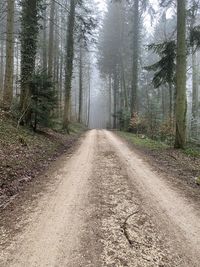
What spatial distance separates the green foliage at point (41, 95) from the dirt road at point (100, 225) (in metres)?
6.32

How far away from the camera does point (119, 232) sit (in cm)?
377

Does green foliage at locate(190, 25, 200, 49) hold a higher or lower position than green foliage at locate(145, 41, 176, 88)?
higher

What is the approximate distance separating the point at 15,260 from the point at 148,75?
37.3m

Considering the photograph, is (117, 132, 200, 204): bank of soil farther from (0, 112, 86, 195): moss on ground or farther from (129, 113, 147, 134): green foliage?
(129, 113, 147, 134): green foliage

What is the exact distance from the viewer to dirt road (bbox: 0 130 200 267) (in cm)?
318

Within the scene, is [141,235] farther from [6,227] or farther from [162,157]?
[162,157]

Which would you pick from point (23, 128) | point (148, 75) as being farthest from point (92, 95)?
point (23, 128)

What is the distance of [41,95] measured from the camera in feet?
41.3

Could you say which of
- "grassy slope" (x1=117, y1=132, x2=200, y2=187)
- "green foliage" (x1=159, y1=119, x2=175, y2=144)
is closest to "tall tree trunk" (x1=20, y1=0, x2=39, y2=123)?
"grassy slope" (x1=117, y1=132, x2=200, y2=187)

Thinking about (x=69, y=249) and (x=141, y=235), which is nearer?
(x=69, y=249)

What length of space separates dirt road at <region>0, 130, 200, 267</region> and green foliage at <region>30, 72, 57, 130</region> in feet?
20.7

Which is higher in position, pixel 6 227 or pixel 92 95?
pixel 92 95

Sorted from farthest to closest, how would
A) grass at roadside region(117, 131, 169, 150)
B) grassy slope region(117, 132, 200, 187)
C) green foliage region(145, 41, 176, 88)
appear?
green foliage region(145, 41, 176, 88), grass at roadside region(117, 131, 169, 150), grassy slope region(117, 132, 200, 187)

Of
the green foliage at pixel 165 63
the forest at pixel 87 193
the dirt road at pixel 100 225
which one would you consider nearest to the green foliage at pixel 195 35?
the forest at pixel 87 193
